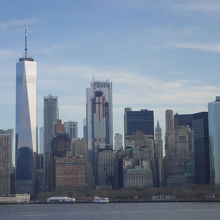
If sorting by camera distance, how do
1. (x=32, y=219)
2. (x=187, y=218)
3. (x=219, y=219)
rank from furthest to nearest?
1. (x=32, y=219)
2. (x=187, y=218)
3. (x=219, y=219)

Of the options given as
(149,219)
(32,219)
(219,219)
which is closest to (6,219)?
(32,219)

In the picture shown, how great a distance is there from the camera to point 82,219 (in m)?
123

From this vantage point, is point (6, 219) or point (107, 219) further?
point (6, 219)

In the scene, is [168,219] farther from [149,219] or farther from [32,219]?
[32,219]

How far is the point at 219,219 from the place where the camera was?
365 feet

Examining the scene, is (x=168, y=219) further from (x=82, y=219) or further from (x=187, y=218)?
(x=82, y=219)

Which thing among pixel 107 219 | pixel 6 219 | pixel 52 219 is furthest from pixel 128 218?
pixel 6 219

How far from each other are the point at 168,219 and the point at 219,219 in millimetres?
9155

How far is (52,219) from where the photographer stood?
12294cm

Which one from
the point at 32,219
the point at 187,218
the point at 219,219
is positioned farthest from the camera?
the point at 32,219

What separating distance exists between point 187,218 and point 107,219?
44.9 ft

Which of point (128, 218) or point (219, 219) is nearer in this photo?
point (219, 219)

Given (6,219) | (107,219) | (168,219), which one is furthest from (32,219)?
(168,219)

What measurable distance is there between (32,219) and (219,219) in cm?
3568
